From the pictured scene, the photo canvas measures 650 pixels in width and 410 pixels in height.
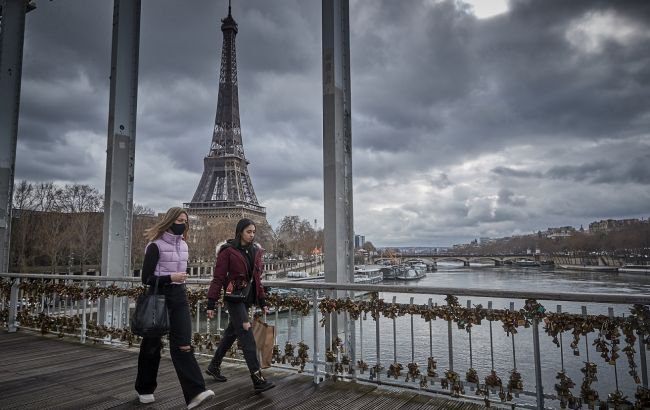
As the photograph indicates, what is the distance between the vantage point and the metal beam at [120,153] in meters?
6.61

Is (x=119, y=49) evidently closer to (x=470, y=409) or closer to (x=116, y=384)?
(x=116, y=384)

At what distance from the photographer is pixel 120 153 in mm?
6770

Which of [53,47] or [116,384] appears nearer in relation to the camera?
[116,384]

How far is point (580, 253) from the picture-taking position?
83812mm

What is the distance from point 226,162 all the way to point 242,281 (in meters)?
66.0

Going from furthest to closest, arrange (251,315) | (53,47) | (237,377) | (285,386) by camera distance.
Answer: (53,47) < (251,315) < (237,377) < (285,386)

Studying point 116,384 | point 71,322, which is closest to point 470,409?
point 116,384

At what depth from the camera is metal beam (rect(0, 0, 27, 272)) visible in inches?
332

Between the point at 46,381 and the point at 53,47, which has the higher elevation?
the point at 53,47

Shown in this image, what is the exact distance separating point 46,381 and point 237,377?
2.09 m

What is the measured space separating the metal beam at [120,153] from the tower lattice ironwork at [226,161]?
58.9 meters

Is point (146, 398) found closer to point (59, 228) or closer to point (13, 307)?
point (13, 307)

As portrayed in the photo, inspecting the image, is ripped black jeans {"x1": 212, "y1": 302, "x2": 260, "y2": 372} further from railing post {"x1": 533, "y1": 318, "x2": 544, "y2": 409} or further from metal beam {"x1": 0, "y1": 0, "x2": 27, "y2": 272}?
metal beam {"x1": 0, "y1": 0, "x2": 27, "y2": 272}

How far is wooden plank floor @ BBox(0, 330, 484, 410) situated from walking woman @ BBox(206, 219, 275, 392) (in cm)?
35
